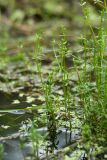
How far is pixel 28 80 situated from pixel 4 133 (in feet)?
3.66

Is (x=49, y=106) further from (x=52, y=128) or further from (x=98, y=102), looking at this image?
(x=98, y=102)

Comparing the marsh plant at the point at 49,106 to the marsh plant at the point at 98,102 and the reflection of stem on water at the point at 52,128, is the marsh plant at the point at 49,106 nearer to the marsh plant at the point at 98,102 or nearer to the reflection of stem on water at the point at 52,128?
the reflection of stem on water at the point at 52,128

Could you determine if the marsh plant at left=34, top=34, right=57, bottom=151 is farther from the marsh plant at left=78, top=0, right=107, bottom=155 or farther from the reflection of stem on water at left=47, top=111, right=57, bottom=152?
the marsh plant at left=78, top=0, right=107, bottom=155

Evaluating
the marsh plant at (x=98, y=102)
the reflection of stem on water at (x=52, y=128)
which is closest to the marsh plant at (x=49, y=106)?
the reflection of stem on water at (x=52, y=128)

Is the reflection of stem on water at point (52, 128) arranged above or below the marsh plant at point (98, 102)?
below

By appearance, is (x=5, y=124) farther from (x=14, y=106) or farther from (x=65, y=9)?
(x=65, y=9)

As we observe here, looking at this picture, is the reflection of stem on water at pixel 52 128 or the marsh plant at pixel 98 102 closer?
the marsh plant at pixel 98 102

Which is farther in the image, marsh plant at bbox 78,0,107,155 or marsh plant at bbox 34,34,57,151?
marsh plant at bbox 34,34,57,151

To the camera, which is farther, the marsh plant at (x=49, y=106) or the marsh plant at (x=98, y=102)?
the marsh plant at (x=49, y=106)

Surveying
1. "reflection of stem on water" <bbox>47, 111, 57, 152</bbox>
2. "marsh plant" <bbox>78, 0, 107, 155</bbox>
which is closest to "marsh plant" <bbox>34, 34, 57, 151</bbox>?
"reflection of stem on water" <bbox>47, 111, 57, 152</bbox>

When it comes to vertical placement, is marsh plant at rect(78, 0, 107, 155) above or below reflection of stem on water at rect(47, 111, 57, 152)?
above

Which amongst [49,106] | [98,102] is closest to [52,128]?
[49,106]

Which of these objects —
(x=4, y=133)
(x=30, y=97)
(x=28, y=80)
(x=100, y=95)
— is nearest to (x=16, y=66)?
(x=28, y=80)

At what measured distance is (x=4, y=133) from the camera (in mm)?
2221
